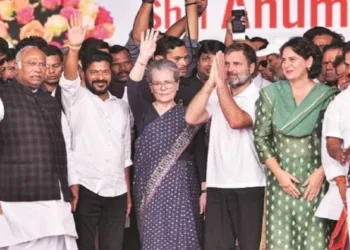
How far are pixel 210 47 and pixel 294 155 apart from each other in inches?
58.4

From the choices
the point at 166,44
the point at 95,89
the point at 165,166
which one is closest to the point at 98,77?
the point at 95,89

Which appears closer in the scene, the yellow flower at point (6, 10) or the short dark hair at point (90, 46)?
the short dark hair at point (90, 46)

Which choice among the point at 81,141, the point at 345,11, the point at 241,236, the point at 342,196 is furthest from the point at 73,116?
the point at 345,11

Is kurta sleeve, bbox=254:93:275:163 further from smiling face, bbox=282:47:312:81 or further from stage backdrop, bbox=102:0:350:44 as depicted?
stage backdrop, bbox=102:0:350:44

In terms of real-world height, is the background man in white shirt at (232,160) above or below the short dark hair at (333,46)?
below

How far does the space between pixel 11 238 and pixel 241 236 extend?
1.32 meters

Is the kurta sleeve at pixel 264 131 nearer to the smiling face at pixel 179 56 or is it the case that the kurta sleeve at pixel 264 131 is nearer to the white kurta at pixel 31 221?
the smiling face at pixel 179 56

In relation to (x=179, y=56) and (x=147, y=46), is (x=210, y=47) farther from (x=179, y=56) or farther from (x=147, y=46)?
(x=147, y=46)

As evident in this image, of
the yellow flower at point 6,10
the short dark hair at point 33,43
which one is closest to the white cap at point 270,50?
the short dark hair at point 33,43

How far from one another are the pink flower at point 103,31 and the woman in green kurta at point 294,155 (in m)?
2.34

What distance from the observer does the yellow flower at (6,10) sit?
9070mm

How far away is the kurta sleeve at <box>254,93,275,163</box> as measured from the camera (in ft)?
22.7

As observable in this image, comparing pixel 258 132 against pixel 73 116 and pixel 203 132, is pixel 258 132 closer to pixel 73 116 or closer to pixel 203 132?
pixel 203 132

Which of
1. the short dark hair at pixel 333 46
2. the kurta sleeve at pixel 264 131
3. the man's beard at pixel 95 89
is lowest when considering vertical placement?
the kurta sleeve at pixel 264 131
